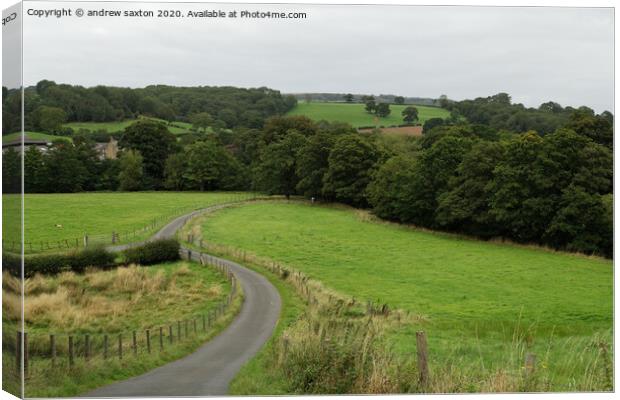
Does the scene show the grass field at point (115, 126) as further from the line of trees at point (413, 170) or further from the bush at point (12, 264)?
the bush at point (12, 264)

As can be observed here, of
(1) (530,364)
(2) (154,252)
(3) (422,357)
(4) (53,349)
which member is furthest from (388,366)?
(4) (53,349)

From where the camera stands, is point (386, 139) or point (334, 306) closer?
point (334, 306)

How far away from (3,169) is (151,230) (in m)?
1.95

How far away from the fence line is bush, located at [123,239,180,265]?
0.14m

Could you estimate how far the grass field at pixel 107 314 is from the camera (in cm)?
665

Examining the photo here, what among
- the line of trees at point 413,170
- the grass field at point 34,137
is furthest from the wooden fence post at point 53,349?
the grass field at point 34,137

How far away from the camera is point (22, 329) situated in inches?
255

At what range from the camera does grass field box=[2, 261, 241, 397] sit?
6.65m

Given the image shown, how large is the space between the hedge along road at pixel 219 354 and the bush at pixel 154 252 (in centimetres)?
12

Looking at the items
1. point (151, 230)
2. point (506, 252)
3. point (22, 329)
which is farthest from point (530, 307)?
point (22, 329)

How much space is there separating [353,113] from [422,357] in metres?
3.27

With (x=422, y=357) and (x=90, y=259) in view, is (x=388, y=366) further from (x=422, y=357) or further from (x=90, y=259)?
(x=90, y=259)

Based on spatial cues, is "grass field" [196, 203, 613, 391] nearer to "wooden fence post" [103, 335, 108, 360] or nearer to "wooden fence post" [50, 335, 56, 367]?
"wooden fence post" [103, 335, 108, 360]

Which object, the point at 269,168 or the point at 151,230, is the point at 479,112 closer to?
the point at 269,168
